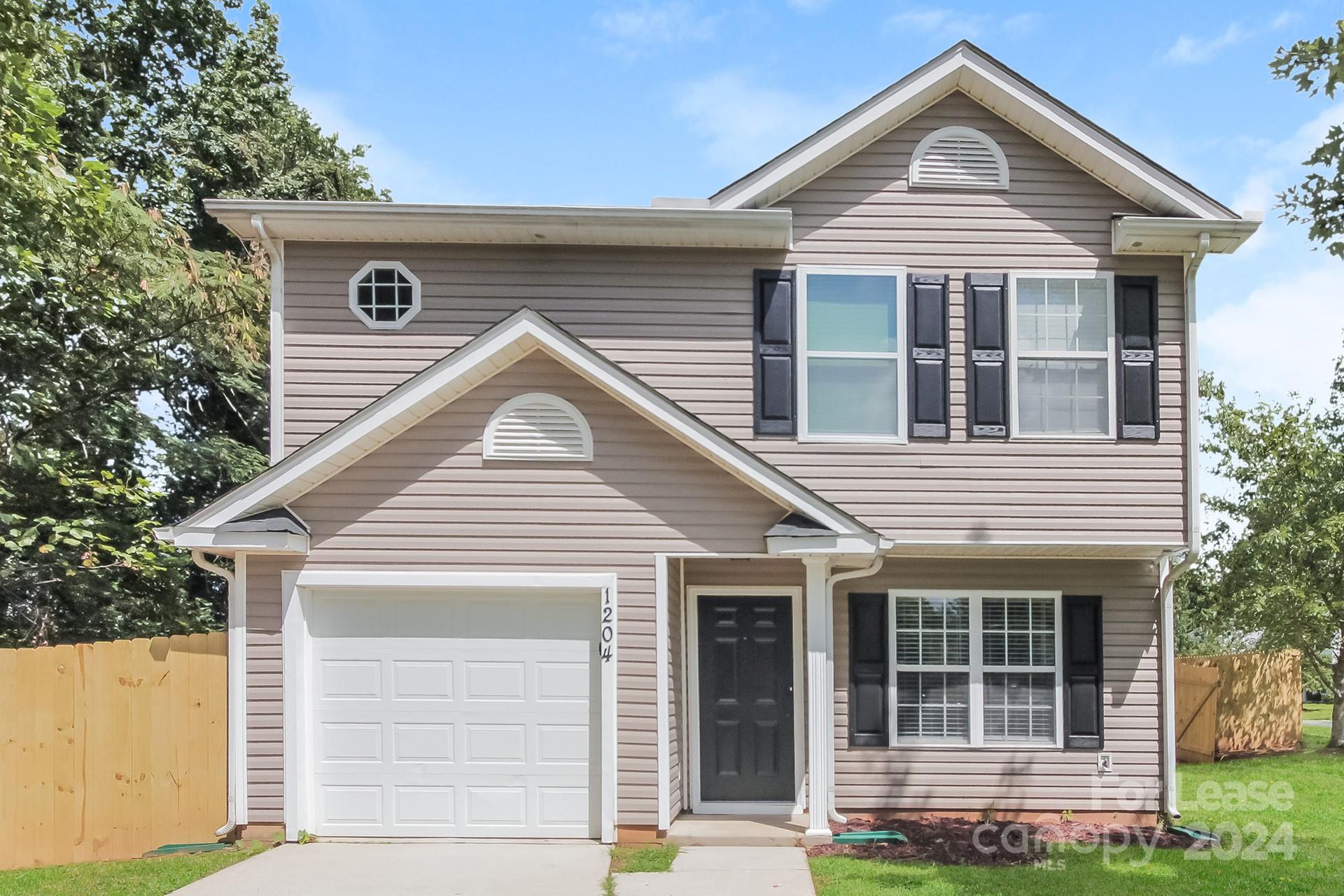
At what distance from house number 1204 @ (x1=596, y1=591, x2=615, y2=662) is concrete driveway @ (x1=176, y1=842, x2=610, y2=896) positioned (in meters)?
1.54

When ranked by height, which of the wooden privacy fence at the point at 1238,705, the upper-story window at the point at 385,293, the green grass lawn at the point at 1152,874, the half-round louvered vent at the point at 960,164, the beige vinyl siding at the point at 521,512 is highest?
the half-round louvered vent at the point at 960,164

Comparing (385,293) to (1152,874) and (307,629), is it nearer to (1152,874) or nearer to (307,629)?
(307,629)

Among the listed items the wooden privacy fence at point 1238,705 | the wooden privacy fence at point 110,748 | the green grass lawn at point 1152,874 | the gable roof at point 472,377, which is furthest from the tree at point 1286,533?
the wooden privacy fence at point 110,748

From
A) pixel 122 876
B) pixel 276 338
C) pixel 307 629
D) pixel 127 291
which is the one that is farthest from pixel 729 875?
pixel 127 291

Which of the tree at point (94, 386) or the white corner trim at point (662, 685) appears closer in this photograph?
the white corner trim at point (662, 685)

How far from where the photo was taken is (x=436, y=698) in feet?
27.3

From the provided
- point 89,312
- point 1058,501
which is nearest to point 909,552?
point 1058,501

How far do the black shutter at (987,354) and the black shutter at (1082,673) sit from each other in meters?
1.88

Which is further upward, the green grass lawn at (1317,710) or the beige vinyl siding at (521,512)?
the beige vinyl siding at (521,512)

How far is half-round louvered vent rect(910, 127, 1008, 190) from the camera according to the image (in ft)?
31.3

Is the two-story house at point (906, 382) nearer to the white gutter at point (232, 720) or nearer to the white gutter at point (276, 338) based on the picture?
the white gutter at point (276, 338)

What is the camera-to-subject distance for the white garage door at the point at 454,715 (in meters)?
8.23

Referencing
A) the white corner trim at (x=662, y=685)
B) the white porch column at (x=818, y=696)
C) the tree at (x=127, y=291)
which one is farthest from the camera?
the tree at (x=127, y=291)

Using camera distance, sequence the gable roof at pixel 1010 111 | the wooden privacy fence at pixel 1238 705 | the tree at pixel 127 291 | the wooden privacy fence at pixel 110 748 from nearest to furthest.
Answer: the wooden privacy fence at pixel 110 748
the gable roof at pixel 1010 111
the tree at pixel 127 291
the wooden privacy fence at pixel 1238 705
